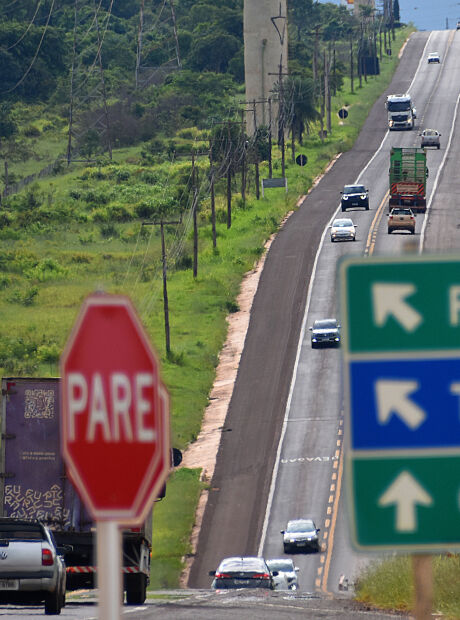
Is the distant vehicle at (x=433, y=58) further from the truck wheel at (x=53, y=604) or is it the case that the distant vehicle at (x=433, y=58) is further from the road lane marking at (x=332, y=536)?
the truck wheel at (x=53, y=604)

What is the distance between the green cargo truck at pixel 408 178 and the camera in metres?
93.7

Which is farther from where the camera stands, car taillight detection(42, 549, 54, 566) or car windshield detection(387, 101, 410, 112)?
car windshield detection(387, 101, 410, 112)

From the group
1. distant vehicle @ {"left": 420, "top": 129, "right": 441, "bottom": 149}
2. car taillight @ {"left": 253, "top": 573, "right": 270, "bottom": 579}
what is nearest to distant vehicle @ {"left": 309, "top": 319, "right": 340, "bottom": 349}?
car taillight @ {"left": 253, "top": 573, "right": 270, "bottom": 579}

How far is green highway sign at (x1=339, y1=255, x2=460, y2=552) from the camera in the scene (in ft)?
21.6

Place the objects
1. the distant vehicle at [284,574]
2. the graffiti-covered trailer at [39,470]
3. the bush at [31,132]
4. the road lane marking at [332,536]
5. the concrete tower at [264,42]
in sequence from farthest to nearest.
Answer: the bush at [31,132] → the concrete tower at [264,42] → the road lane marking at [332,536] → the distant vehicle at [284,574] → the graffiti-covered trailer at [39,470]

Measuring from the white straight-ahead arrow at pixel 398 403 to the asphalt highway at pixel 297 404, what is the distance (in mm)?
18317

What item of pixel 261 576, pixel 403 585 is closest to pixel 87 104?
pixel 261 576

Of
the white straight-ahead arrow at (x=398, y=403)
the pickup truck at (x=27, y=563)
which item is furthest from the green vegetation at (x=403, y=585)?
the white straight-ahead arrow at (x=398, y=403)

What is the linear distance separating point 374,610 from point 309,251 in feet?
217

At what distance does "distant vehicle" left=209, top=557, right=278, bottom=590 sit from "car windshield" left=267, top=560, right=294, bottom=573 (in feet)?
13.2

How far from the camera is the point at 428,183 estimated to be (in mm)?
109312

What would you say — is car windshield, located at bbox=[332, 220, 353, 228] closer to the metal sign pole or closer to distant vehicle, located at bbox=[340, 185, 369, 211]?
distant vehicle, located at bbox=[340, 185, 369, 211]

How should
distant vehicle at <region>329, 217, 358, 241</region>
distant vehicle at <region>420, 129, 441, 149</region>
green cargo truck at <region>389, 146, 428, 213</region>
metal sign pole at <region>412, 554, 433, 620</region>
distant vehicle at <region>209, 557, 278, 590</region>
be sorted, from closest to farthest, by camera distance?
metal sign pole at <region>412, 554, 433, 620</region> → distant vehicle at <region>209, 557, 278, 590</region> → distant vehicle at <region>329, 217, 358, 241</region> → green cargo truck at <region>389, 146, 428, 213</region> → distant vehicle at <region>420, 129, 441, 149</region>

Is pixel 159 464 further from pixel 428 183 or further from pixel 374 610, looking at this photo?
pixel 428 183
